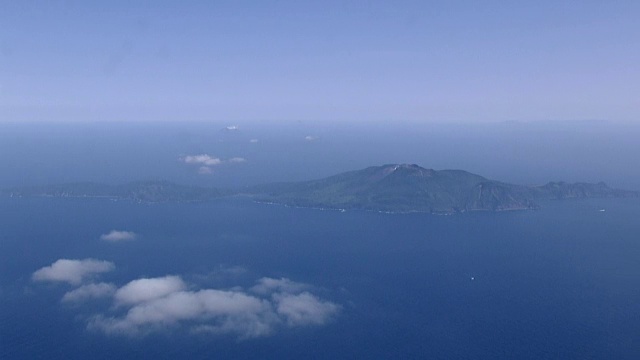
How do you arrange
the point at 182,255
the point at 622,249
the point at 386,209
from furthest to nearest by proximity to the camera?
the point at 386,209
the point at 622,249
the point at 182,255

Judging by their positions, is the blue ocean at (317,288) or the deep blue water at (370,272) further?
the blue ocean at (317,288)

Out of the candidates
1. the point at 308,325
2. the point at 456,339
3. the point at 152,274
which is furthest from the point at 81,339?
the point at 456,339

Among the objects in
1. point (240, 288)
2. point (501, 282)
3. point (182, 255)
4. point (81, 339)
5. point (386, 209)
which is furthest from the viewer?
point (386, 209)

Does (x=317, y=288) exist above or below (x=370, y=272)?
below

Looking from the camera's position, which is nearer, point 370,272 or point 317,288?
point 317,288

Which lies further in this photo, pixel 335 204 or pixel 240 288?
pixel 335 204

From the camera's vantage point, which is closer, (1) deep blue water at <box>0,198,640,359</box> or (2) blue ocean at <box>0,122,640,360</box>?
(1) deep blue water at <box>0,198,640,359</box>

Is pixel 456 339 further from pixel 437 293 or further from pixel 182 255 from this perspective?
pixel 182 255
